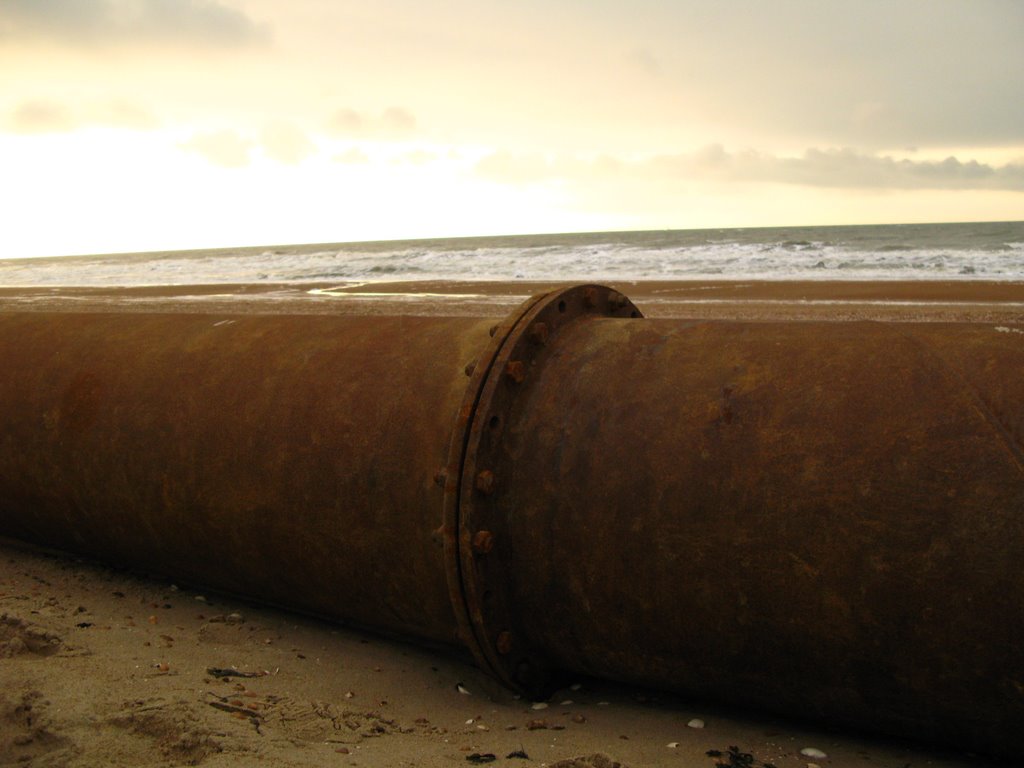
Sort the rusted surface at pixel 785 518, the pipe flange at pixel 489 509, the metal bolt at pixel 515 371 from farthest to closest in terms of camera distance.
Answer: the metal bolt at pixel 515 371 < the pipe flange at pixel 489 509 < the rusted surface at pixel 785 518

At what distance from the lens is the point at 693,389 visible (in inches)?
79.5

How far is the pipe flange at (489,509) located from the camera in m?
2.06

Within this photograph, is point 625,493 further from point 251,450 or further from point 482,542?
point 251,450

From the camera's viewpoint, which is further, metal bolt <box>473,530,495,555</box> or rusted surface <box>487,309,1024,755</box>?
metal bolt <box>473,530,495,555</box>

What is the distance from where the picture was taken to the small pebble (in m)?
1.96

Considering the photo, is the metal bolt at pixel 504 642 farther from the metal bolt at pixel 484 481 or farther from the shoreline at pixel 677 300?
the shoreline at pixel 677 300

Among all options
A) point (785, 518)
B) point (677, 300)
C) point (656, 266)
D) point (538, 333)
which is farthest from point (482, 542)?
point (656, 266)

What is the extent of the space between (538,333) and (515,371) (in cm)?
15

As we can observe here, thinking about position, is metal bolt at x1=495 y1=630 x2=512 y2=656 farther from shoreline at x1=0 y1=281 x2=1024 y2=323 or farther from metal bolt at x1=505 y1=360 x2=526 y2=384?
shoreline at x1=0 y1=281 x2=1024 y2=323

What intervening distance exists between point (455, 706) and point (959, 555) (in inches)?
48.6

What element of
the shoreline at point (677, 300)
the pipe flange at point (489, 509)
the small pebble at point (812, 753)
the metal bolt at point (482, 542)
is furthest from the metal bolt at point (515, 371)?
the shoreline at point (677, 300)

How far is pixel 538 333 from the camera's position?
2268 millimetres

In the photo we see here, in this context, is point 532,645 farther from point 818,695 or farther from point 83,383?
point 83,383

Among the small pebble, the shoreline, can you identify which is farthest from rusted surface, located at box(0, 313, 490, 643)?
the shoreline
